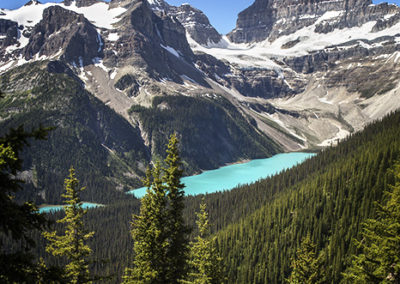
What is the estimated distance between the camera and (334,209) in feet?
293

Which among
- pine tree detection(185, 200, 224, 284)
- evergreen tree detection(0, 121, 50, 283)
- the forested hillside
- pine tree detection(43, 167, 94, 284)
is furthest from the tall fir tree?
the forested hillside

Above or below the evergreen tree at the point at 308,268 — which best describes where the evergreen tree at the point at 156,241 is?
above

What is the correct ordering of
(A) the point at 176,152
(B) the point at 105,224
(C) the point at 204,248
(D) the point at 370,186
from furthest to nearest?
(B) the point at 105,224 < (D) the point at 370,186 < (C) the point at 204,248 < (A) the point at 176,152

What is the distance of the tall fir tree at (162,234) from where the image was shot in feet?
63.2

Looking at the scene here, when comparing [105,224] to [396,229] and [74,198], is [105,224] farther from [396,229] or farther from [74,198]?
[396,229]

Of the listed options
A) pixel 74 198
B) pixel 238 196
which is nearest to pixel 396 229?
pixel 74 198

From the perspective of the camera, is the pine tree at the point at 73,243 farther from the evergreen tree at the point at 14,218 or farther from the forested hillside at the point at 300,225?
the forested hillside at the point at 300,225

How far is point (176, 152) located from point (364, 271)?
487 inches

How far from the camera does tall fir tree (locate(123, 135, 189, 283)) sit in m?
19.2

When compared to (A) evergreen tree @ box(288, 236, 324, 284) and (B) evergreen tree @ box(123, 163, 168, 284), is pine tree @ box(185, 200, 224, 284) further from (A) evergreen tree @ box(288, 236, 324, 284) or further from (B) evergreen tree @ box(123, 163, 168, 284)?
(A) evergreen tree @ box(288, 236, 324, 284)

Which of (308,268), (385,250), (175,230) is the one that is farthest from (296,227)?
(385,250)

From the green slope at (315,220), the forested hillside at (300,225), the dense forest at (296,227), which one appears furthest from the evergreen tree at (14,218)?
the green slope at (315,220)

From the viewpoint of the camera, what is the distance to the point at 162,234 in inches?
765

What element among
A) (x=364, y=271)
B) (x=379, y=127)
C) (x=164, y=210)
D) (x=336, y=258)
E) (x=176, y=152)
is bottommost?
(x=336, y=258)
